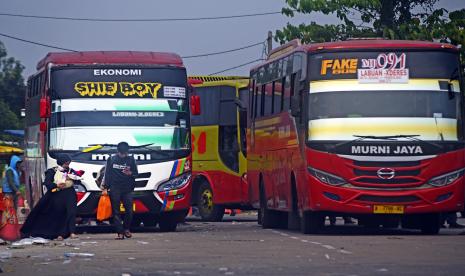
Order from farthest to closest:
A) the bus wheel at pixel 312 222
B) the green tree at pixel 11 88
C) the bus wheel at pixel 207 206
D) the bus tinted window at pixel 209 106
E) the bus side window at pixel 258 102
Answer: the green tree at pixel 11 88, the bus tinted window at pixel 209 106, the bus wheel at pixel 207 206, the bus side window at pixel 258 102, the bus wheel at pixel 312 222

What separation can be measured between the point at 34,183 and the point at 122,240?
28.1 ft

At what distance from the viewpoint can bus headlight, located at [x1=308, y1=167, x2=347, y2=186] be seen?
80.7 feet

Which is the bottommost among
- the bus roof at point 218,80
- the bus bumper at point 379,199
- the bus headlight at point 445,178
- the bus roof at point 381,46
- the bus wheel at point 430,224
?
the bus wheel at point 430,224

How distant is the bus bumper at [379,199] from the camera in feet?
80.3

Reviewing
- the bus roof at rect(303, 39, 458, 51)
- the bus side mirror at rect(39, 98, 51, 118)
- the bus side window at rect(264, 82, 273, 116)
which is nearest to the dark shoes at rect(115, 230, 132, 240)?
the bus side mirror at rect(39, 98, 51, 118)

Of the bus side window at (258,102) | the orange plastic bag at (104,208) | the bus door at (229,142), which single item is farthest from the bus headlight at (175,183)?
the bus door at (229,142)

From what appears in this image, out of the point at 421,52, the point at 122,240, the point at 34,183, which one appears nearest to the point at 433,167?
the point at 421,52

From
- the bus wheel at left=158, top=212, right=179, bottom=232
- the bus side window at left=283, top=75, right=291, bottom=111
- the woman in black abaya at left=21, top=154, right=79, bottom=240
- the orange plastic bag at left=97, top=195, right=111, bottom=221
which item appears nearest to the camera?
the woman in black abaya at left=21, top=154, right=79, bottom=240

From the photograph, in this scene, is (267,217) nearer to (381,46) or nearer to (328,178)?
(328,178)

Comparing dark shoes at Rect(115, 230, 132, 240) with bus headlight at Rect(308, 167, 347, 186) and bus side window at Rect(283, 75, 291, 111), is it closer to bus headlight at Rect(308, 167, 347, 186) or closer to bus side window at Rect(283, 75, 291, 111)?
bus headlight at Rect(308, 167, 347, 186)

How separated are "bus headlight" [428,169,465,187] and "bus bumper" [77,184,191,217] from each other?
600cm

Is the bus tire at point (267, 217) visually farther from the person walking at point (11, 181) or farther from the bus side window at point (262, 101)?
the person walking at point (11, 181)

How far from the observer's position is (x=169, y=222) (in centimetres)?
3005

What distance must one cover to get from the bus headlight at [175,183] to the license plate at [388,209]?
5.38 m
